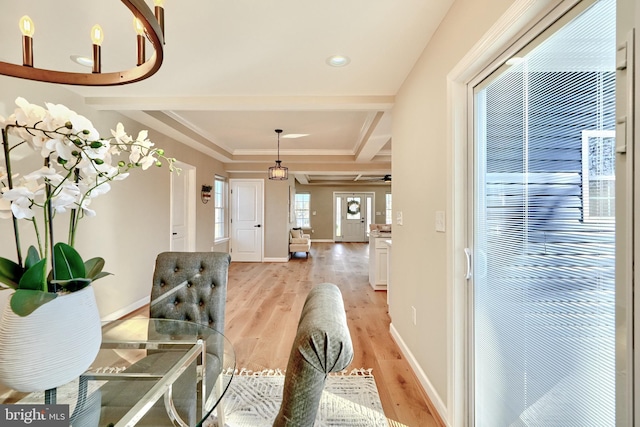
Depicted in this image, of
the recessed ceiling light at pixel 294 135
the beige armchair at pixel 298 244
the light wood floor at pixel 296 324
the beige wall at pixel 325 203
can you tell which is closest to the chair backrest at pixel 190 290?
the light wood floor at pixel 296 324

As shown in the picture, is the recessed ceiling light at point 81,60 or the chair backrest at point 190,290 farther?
the recessed ceiling light at point 81,60

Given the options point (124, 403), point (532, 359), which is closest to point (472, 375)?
point (532, 359)

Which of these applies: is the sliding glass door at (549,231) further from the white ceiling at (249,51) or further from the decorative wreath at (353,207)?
the decorative wreath at (353,207)

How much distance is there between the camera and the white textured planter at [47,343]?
770 millimetres

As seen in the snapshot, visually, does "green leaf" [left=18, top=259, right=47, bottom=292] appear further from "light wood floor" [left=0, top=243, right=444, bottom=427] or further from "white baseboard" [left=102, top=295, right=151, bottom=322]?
"white baseboard" [left=102, top=295, right=151, bottom=322]

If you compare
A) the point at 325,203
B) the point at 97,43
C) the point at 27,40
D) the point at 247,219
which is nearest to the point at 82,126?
the point at 97,43

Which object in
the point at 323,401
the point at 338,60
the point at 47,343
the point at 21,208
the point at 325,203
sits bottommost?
the point at 323,401

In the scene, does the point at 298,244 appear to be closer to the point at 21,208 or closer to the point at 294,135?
the point at 294,135

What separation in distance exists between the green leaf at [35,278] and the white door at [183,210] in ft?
13.0

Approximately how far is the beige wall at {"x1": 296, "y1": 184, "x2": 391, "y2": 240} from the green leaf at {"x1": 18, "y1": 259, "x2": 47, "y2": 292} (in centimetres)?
1082

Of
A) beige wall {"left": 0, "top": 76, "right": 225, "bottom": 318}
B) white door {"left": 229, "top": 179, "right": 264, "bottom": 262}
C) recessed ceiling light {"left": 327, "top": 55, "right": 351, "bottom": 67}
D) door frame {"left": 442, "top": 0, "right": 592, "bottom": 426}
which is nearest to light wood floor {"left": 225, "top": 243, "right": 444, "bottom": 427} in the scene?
door frame {"left": 442, "top": 0, "right": 592, "bottom": 426}

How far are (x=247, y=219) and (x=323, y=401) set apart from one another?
5.55 meters

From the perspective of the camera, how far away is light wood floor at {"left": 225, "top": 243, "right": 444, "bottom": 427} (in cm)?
194

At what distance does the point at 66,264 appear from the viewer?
0.90 metres
